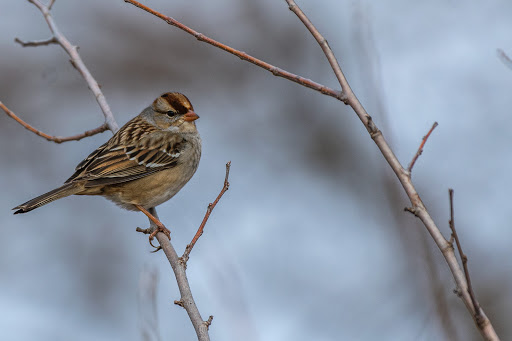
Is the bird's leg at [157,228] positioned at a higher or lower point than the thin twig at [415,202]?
higher

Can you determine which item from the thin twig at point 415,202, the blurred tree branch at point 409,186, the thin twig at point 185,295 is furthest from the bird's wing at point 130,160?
the thin twig at point 415,202

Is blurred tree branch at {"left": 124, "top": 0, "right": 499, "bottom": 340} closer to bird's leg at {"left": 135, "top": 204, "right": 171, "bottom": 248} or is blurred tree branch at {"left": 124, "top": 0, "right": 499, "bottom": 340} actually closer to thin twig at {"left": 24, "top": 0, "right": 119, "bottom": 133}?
bird's leg at {"left": 135, "top": 204, "right": 171, "bottom": 248}

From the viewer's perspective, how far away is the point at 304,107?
30.6 feet

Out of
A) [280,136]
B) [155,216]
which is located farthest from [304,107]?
[155,216]

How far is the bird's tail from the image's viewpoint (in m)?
4.38

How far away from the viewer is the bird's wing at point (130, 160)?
5012mm

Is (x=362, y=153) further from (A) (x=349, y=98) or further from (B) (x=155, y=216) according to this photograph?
(A) (x=349, y=98)

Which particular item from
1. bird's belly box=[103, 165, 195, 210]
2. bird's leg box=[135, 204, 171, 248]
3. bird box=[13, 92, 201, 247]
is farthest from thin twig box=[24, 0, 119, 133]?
bird's leg box=[135, 204, 171, 248]

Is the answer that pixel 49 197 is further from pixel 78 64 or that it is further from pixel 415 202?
pixel 415 202

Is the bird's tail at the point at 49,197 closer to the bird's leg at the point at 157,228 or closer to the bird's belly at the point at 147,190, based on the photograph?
the bird's belly at the point at 147,190

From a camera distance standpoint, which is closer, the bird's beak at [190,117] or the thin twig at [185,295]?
the thin twig at [185,295]

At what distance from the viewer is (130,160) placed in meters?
5.26

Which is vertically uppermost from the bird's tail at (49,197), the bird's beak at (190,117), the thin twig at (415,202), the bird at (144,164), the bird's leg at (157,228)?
the bird's beak at (190,117)

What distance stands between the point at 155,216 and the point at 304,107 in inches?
178
